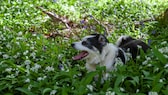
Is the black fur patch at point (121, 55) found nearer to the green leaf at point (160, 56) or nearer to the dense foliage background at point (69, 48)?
the dense foliage background at point (69, 48)

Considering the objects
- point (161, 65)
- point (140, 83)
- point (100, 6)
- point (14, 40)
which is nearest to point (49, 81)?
point (140, 83)

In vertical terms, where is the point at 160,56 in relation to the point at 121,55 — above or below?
below

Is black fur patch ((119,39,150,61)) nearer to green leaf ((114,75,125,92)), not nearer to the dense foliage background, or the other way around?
the dense foliage background

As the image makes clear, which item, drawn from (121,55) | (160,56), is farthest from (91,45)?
(160,56)

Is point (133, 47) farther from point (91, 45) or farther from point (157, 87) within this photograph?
point (157, 87)

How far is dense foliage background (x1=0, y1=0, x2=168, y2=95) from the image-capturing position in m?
3.96

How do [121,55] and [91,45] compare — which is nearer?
[91,45]

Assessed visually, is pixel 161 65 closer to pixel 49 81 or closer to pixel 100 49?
pixel 100 49

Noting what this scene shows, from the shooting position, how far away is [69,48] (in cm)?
641

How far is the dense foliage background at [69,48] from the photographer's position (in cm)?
396

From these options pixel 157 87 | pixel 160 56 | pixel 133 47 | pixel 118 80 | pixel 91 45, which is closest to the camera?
pixel 157 87

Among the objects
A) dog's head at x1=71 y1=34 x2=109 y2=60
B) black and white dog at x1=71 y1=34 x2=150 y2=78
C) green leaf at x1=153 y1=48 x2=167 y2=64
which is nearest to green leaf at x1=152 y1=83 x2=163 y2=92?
green leaf at x1=153 y1=48 x2=167 y2=64

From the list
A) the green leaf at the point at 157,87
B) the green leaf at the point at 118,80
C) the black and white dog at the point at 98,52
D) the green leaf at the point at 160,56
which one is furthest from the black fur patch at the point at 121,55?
the green leaf at the point at 157,87

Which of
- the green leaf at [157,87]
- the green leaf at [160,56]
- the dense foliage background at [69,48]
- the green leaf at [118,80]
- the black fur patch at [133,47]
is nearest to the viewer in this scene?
the green leaf at [157,87]
